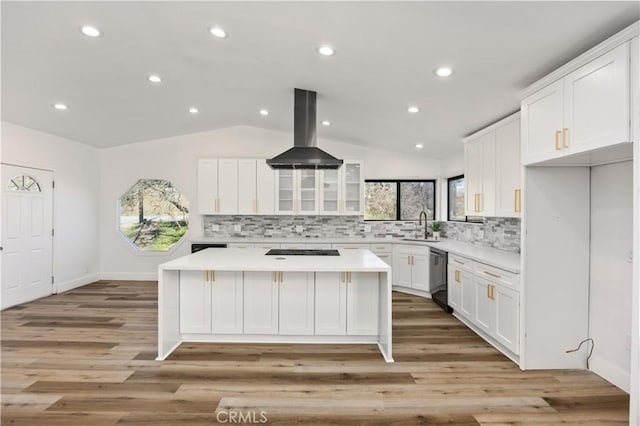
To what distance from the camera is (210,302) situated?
3.35 meters

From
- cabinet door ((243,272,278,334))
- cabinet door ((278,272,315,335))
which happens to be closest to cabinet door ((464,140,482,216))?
cabinet door ((278,272,315,335))

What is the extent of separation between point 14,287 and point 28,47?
340 centimetres

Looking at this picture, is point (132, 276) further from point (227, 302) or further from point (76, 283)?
point (227, 302)

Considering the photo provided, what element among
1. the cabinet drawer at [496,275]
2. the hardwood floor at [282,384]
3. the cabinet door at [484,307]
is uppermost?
the cabinet drawer at [496,275]

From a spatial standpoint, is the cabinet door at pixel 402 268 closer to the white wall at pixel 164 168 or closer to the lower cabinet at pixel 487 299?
the lower cabinet at pixel 487 299

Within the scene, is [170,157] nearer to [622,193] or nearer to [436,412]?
[436,412]

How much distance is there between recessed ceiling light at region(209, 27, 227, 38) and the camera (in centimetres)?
258

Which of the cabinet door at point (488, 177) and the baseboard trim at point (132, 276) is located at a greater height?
the cabinet door at point (488, 177)

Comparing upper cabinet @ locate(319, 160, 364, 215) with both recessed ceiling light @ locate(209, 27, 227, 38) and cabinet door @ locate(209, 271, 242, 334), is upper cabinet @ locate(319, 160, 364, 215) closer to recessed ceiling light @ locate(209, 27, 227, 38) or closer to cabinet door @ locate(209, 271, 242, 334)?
cabinet door @ locate(209, 271, 242, 334)

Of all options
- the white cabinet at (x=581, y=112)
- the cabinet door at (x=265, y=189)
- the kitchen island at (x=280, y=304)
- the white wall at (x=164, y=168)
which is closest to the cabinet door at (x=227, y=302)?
the kitchen island at (x=280, y=304)

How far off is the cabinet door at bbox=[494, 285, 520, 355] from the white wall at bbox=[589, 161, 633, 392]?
0.57 meters

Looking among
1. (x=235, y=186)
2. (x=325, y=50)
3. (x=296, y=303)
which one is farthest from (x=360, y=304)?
(x=235, y=186)

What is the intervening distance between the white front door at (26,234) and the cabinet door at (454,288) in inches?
228

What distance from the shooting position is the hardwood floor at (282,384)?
2.19 metres
